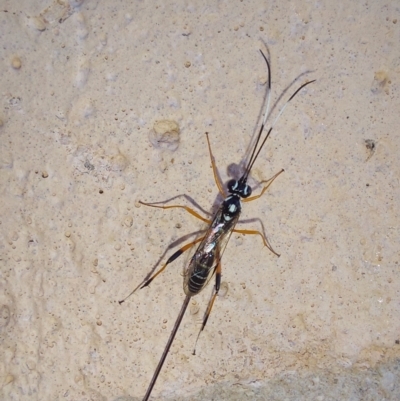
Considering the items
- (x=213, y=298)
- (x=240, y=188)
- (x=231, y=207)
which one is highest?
(x=240, y=188)

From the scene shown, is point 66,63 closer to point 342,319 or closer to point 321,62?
point 321,62

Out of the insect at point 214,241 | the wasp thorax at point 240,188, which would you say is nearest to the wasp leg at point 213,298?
the insect at point 214,241

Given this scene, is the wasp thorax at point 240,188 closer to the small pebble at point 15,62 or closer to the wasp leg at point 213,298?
the wasp leg at point 213,298

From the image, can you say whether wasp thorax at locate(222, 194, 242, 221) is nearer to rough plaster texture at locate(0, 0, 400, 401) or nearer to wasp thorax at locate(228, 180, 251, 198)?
wasp thorax at locate(228, 180, 251, 198)

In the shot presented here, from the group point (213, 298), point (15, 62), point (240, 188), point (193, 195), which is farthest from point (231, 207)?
point (15, 62)

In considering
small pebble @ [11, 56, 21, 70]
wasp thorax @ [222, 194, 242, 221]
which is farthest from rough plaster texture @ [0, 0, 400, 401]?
wasp thorax @ [222, 194, 242, 221]

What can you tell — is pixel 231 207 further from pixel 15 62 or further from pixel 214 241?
pixel 15 62

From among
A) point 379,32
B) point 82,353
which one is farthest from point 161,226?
point 379,32
